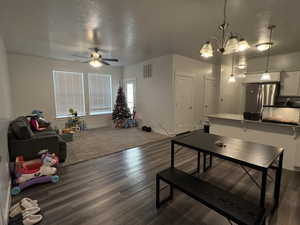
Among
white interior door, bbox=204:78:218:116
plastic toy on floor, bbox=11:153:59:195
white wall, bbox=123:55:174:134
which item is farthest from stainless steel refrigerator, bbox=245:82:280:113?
plastic toy on floor, bbox=11:153:59:195

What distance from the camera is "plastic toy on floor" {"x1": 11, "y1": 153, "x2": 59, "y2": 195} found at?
2309 millimetres

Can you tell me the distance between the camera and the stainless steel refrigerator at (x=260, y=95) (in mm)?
5090

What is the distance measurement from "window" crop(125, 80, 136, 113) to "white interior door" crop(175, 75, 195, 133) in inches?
93.0

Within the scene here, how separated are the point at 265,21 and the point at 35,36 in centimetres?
495

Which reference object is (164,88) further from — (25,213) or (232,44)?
(25,213)

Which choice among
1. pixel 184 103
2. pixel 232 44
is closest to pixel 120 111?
pixel 184 103

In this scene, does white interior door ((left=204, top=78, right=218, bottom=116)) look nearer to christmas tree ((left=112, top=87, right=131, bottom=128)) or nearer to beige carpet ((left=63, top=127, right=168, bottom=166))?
beige carpet ((left=63, top=127, right=168, bottom=166))

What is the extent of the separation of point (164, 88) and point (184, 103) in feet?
3.11

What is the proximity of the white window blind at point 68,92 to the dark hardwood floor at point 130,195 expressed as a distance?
373 cm

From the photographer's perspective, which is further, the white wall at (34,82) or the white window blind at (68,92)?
the white window blind at (68,92)

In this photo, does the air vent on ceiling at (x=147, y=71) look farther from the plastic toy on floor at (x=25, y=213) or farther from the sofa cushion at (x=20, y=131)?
the plastic toy on floor at (x=25, y=213)

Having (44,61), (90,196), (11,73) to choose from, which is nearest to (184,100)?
(90,196)

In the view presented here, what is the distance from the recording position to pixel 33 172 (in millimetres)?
2432

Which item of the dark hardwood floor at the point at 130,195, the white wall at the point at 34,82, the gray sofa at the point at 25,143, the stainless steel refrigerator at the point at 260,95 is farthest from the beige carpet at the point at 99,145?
the stainless steel refrigerator at the point at 260,95
